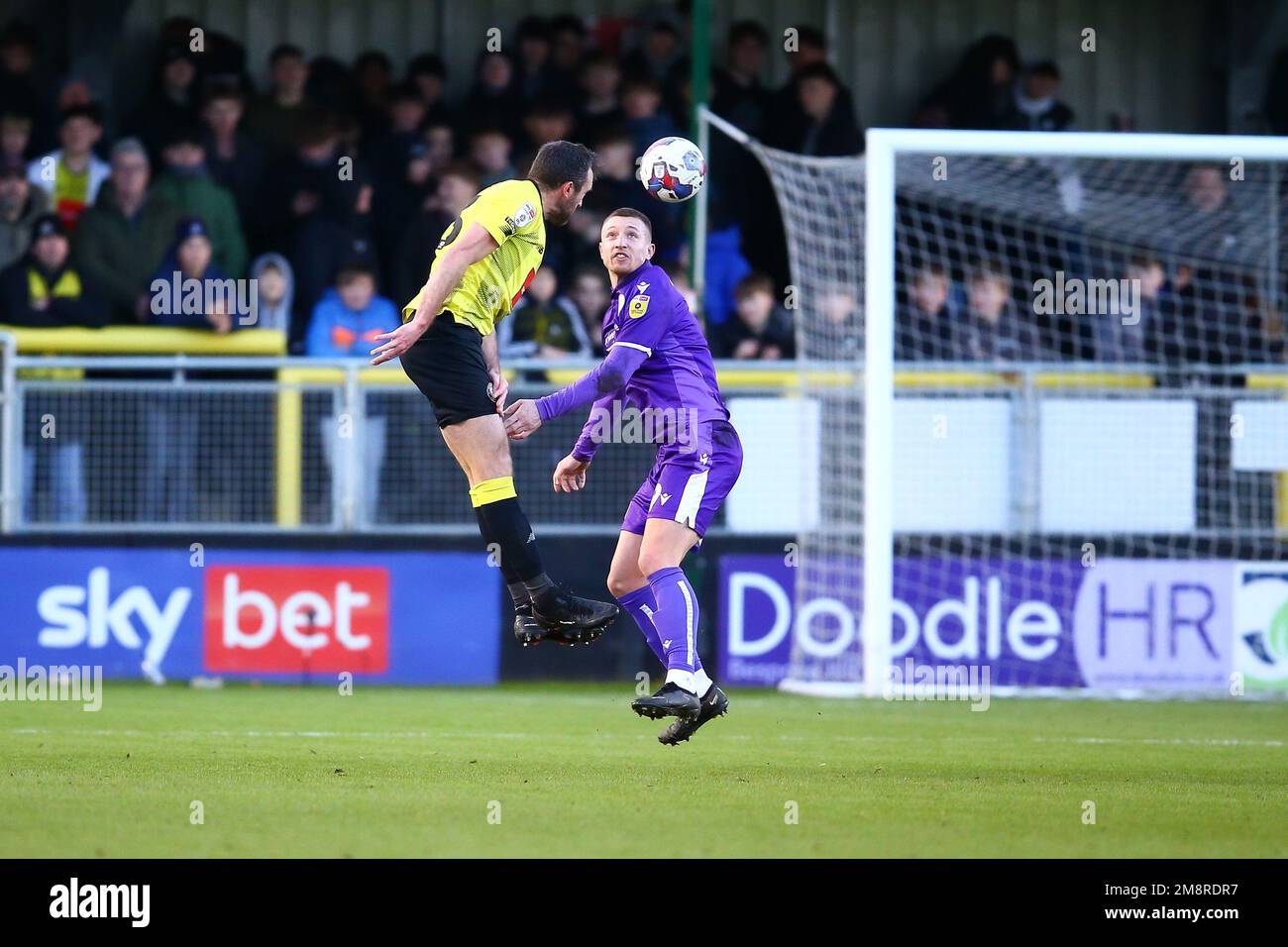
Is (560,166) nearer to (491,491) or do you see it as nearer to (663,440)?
(663,440)

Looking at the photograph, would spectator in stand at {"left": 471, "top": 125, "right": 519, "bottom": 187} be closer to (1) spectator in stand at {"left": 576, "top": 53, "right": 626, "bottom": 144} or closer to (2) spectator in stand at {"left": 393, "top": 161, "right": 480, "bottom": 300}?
(2) spectator in stand at {"left": 393, "top": 161, "right": 480, "bottom": 300}

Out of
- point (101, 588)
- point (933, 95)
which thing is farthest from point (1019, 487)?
point (101, 588)

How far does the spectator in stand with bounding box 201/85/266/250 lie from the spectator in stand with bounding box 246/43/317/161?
0.90 feet

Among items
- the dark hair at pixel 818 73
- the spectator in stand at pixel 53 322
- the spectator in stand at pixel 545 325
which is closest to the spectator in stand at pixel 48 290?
the spectator in stand at pixel 53 322

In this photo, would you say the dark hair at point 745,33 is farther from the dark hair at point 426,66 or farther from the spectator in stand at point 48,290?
the spectator in stand at point 48,290

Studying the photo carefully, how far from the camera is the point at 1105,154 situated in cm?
1216

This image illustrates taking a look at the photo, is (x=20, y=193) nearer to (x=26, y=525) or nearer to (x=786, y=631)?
(x=26, y=525)

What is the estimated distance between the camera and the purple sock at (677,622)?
7.86 metres

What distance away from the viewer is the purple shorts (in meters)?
8.06

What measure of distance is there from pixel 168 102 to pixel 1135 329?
7152mm

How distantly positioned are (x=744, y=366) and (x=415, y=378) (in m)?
5.08

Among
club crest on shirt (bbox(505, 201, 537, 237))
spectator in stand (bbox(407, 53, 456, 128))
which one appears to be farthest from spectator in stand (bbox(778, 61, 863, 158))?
club crest on shirt (bbox(505, 201, 537, 237))

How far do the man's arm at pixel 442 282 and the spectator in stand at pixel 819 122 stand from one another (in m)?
7.59

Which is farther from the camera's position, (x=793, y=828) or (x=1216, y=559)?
(x=1216, y=559)
